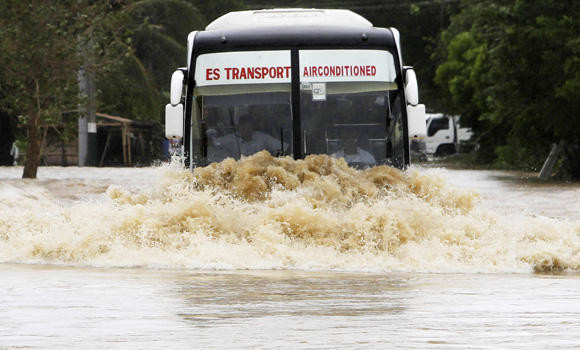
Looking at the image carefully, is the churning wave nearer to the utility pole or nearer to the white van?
the utility pole

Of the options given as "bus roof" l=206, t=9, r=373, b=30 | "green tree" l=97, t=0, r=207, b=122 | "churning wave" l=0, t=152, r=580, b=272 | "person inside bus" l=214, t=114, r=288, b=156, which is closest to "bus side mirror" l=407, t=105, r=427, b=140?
"churning wave" l=0, t=152, r=580, b=272

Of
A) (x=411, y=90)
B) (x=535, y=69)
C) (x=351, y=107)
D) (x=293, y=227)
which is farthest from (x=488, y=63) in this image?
(x=293, y=227)

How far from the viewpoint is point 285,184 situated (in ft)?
52.6

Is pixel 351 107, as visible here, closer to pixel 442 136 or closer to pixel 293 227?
pixel 293 227

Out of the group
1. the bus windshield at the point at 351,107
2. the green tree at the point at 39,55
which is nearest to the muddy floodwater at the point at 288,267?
the bus windshield at the point at 351,107

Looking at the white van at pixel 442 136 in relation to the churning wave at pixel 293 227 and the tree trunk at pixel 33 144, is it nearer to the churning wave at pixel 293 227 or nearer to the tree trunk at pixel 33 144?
the tree trunk at pixel 33 144

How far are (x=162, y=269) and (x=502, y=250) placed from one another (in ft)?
11.4

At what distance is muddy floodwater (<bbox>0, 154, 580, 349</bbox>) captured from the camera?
8328 millimetres

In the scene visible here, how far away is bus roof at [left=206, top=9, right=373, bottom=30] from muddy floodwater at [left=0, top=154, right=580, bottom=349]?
197 centimetres

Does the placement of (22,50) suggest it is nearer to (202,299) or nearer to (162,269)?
(162,269)

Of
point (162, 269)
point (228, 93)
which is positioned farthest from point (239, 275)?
point (228, 93)

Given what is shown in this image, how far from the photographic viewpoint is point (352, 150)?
17047 millimetres

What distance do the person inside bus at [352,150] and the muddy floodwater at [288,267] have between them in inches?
13.4

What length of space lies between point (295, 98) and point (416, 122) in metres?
1.51
